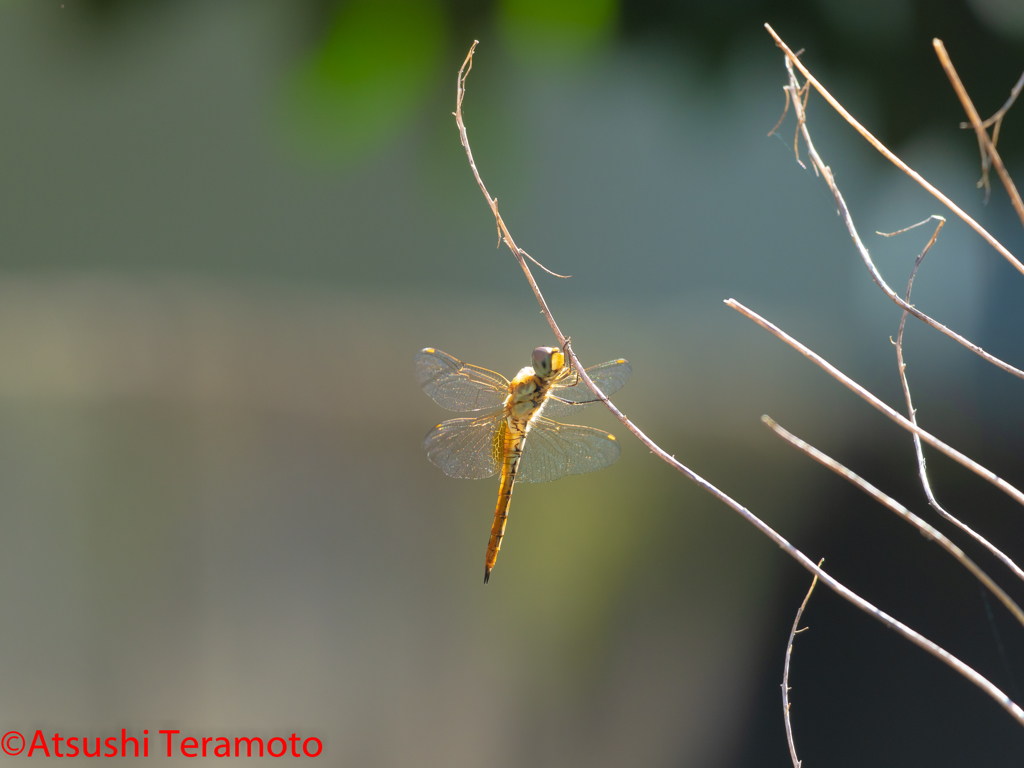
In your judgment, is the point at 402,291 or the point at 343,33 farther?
the point at 402,291

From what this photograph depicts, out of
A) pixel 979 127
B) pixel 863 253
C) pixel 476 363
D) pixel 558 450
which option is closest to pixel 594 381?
pixel 558 450

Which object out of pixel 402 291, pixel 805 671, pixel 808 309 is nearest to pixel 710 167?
pixel 808 309

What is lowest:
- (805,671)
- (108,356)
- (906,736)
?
(906,736)

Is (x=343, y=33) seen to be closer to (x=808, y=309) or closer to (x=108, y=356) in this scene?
(x=108, y=356)

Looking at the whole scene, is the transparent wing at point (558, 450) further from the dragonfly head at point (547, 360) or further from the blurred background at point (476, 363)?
the blurred background at point (476, 363)

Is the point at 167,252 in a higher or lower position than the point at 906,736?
higher

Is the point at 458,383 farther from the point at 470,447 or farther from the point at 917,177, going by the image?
the point at 917,177

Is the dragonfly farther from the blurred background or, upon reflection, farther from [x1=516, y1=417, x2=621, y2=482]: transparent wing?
the blurred background
